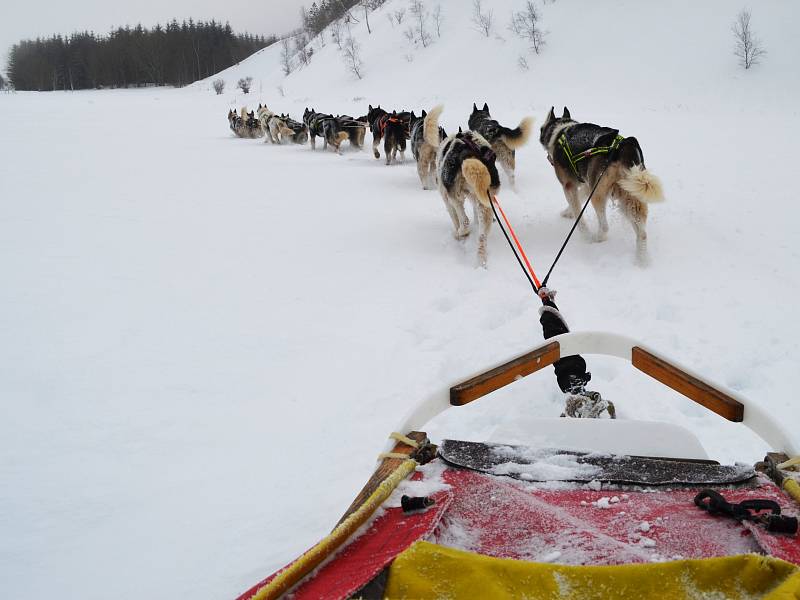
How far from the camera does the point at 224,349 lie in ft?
11.7

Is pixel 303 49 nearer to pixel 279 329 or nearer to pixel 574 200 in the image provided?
pixel 574 200

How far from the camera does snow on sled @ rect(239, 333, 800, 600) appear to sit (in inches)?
32.9

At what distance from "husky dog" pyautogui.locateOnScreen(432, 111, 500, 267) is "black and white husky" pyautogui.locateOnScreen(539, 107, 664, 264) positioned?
717mm

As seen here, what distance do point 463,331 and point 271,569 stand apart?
2.14 meters

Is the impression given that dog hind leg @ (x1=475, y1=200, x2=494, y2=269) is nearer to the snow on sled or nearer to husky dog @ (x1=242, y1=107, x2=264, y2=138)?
the snow on sled

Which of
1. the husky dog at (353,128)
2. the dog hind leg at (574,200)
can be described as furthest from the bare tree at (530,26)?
the dog hind leg at (574,200)

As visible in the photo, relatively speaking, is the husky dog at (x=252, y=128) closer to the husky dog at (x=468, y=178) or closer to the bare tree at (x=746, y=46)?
the husky dog at (x=468, y=178)

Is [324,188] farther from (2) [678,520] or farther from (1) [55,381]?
(2) [678,520]

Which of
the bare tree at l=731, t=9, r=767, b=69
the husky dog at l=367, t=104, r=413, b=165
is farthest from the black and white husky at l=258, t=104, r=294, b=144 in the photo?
the bare tree at l=731, t=9, r=767, b=69

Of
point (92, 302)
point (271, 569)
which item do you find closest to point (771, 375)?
point (271, 569)

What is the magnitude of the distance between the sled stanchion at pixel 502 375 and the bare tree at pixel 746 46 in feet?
67.8

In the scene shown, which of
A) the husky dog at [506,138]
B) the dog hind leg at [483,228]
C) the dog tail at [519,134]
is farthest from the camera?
the husky dog at [506,138]

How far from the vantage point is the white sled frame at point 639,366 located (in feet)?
4.81

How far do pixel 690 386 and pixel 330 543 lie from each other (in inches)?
46.6
